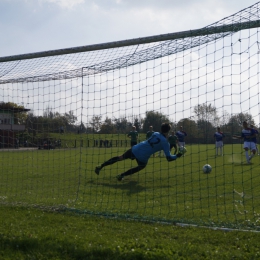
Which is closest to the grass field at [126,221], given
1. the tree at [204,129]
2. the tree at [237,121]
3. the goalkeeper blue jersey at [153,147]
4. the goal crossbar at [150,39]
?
the tree at [237,121]

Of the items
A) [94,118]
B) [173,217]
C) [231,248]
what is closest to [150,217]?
[173,217]

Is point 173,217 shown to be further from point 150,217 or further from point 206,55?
point 206,55

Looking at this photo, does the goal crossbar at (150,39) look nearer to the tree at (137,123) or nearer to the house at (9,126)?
the house at (9,126)

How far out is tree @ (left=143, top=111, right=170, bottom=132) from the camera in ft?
26.0

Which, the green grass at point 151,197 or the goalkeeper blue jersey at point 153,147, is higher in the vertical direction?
the goalkeeper blue jersey at point 153,147

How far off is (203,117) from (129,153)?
1.92 m

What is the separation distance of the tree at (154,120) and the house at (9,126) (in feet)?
11.1

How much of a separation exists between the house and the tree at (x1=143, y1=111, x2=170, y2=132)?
11.1ft

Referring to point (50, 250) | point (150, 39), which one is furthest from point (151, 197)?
point (50, 250)

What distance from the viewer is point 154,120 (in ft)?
27.5

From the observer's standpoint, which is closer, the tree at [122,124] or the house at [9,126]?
the tree at [122,124]

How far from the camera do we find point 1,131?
408 inches

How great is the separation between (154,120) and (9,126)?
4422 mm

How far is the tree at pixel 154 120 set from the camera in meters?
7.93
